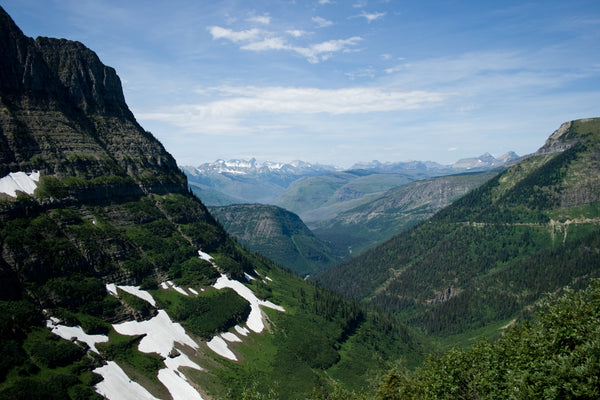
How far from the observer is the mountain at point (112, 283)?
93.0 metres

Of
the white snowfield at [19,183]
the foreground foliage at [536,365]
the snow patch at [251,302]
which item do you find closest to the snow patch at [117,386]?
the snow patch at [251,302]

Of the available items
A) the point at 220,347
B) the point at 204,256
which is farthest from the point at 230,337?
the point at 204,256

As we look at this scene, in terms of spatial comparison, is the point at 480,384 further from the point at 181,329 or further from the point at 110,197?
the point at 110,197

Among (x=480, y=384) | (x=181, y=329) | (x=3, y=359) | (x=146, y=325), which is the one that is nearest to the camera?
(x=480, y=384)

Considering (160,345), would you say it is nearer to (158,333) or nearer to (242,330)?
(158,333)

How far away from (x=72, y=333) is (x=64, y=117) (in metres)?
99.0

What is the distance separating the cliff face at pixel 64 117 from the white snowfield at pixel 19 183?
89.2 inches

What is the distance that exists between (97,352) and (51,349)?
12685 millimetres

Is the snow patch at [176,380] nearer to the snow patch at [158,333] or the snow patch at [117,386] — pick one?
the snow patch at [158,333]

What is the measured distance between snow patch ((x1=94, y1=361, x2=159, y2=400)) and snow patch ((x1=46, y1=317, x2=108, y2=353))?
7.36m

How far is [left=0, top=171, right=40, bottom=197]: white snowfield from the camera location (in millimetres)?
117125

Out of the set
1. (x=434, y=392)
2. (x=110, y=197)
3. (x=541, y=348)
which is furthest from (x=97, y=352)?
(x=541, y=348)

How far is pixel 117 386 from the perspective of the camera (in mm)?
89250

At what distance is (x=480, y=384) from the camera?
47719mm
